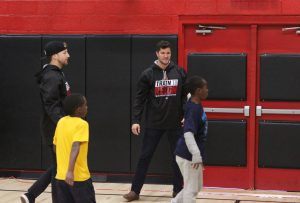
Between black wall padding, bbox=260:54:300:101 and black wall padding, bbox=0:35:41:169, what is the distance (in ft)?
9.56

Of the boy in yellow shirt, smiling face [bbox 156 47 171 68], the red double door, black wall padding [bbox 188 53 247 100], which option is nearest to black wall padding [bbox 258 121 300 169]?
the red double door

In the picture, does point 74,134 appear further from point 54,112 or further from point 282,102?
point 282,102

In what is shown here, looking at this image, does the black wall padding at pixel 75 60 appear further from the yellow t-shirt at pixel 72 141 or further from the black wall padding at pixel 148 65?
the yellow t-shirt at pixel 72 141

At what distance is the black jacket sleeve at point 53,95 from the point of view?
6488mm

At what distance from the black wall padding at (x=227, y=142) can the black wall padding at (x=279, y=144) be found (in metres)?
0.22

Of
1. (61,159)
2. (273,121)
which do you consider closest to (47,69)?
(61,159)

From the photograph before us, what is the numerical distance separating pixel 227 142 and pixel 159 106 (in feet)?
3.91

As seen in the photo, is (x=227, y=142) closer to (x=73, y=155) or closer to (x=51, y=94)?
(x=51, y=94)

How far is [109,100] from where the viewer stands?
8797 mm

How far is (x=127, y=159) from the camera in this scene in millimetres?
8812

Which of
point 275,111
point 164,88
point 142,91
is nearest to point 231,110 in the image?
point 275,111

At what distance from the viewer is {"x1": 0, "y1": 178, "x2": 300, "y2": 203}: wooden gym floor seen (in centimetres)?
780

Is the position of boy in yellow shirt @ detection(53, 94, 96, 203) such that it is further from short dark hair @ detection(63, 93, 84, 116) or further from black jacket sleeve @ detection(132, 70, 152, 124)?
black jacket sleeve @ detection(132, 70, 152, 124)

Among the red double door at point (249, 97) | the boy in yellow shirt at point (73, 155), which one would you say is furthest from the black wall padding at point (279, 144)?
the boy in yellow shirt at point (73, 155)
